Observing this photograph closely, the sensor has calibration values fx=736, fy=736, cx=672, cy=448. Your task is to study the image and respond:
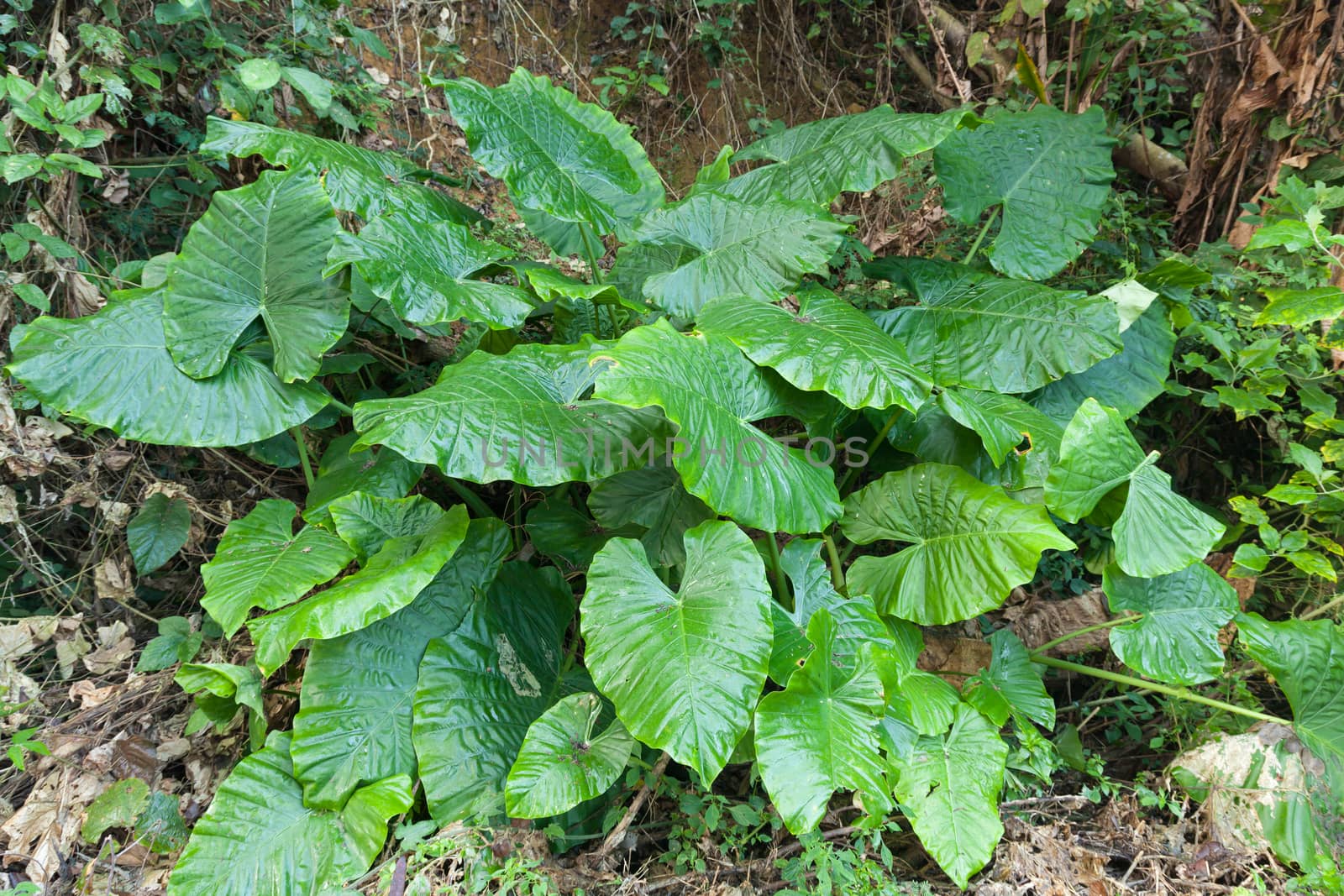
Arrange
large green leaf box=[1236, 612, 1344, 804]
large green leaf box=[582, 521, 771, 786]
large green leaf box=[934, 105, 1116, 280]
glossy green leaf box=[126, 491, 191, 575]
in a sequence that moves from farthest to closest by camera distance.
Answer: large green leaf box=[934, 105, 1116, 280]
glossy green leaf box=[126, 491, 191, 575]
large green leaf box=[1236, 612, 1344, 804]
large green leaf box=[582, 521, 771, 786]

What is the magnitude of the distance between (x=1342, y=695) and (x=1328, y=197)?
1166mm

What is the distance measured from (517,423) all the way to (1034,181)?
5.24ft

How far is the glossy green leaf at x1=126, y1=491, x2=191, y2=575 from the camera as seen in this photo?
5.93 feet

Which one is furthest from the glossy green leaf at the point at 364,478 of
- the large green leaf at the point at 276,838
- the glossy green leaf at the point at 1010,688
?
the glossy green leaf at the point at 1010,688

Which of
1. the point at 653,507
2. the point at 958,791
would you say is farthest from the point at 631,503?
the point at 958,791

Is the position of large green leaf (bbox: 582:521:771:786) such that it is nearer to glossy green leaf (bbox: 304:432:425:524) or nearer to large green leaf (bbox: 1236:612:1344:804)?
glossy green leaf (bbox: 304:432:425:524)

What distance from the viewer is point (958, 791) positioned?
1373 mm

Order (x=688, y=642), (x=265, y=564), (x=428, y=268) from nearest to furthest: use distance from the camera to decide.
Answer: (x=688, y=642) < (x=265, y=564) < (x=428, y=268)

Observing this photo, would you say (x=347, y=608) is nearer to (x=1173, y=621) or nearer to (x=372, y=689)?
(x=372, y=689)

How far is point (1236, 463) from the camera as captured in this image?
7.70 ft

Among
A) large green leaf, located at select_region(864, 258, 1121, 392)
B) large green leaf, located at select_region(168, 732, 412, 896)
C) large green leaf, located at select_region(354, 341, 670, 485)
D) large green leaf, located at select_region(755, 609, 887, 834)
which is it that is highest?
large green leaf, located at select_region(354, 341, 670, 485)

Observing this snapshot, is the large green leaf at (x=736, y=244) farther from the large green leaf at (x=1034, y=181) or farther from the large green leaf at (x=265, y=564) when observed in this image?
the large green leaf at (x=265, y=564)

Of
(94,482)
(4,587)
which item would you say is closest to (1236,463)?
(94,482)

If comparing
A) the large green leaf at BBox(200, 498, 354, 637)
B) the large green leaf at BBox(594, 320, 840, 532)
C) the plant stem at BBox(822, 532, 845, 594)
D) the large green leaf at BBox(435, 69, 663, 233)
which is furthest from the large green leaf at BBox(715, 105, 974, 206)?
the large green leaf at BBox(200, 498, 354, 637)
